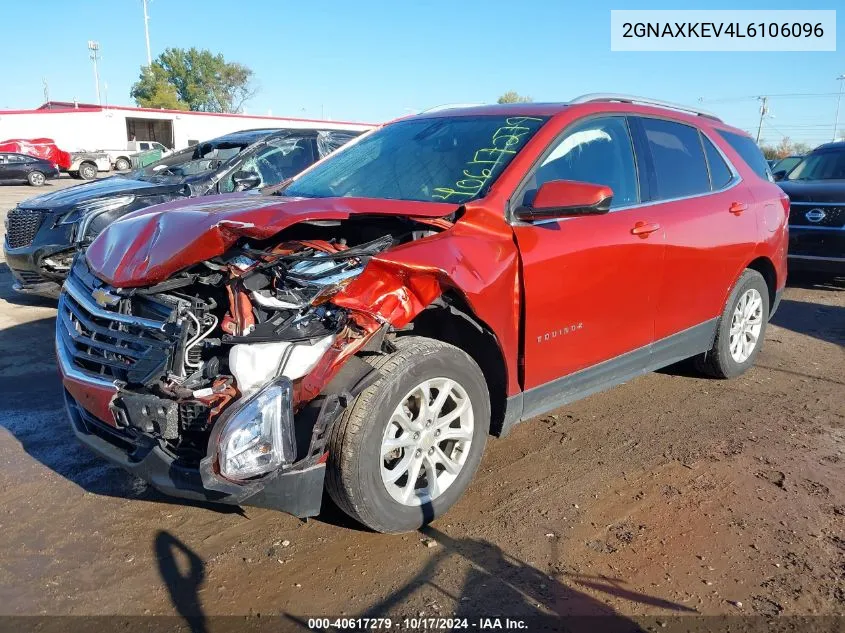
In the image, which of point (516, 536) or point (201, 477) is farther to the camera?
point (516, 536)

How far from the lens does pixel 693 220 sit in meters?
4.23

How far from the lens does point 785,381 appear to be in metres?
5.16

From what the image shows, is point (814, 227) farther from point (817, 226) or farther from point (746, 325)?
point (746, 325)

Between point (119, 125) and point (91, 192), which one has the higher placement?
point (119, 125)

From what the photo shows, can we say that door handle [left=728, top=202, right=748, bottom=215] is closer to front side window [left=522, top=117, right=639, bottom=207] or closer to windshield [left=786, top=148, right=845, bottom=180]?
front side window [left=522, top=117, right=639, bottom=207]

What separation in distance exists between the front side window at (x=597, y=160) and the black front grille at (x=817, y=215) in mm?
5042

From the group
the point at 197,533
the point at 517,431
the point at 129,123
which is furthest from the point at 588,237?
the point at 129,123

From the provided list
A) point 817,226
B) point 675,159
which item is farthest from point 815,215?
point 675,159

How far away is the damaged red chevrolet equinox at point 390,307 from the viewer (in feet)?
8.53

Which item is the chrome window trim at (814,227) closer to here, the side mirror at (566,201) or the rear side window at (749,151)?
the rear side window at (749,151)

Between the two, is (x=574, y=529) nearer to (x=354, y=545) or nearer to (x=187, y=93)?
(x=354, y=545)

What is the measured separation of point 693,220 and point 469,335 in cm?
192

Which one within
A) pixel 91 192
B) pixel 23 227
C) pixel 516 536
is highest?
pixel 91 192

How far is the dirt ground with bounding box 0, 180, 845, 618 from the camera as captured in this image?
2584 millimetres
